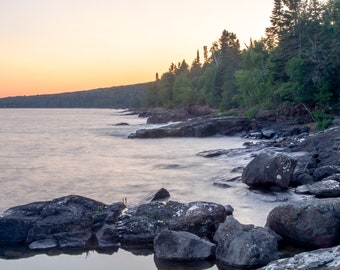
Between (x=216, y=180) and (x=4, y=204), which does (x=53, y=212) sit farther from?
(x=216, y=180)

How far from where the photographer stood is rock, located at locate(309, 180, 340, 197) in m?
13.9

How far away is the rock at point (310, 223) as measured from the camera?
31.8 feet

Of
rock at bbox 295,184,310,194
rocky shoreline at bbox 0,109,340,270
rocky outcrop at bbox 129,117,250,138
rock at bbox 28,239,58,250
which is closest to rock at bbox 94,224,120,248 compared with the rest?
rocky shoreline at bbox 0,109,340,270

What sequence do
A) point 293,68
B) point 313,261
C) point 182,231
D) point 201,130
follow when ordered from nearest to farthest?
point 313,261, point 182,231, point 293,68, point 201,130

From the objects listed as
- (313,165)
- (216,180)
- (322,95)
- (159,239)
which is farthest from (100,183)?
Result: (322,95)

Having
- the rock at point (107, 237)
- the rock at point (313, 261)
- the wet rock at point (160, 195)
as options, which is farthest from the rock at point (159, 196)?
the rock at point (313, 261)

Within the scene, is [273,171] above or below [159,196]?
above

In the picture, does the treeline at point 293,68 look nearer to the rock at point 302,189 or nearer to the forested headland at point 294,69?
the forested headland at point 294,69

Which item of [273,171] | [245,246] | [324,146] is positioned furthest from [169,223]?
[324,146]

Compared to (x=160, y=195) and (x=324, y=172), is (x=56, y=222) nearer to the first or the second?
(x=160, y=195)

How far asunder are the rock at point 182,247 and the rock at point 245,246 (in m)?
0.28

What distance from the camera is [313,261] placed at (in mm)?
6844

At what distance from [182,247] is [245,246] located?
131 centimetres

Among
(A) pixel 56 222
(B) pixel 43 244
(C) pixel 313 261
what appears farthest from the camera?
(A) pixel 56 222
